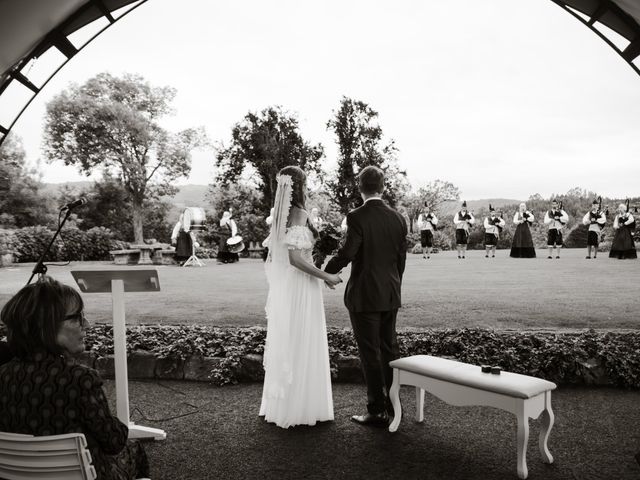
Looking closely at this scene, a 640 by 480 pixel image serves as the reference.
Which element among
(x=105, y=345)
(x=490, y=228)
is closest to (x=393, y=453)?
(x=105, y=345)

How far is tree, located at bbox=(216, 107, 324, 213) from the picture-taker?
1739 centimetres

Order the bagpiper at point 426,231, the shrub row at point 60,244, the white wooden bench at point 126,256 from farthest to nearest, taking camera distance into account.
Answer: the shrub row at point 60,244
the white wooden bench at point 126,256
the bagpiper at point 426,231

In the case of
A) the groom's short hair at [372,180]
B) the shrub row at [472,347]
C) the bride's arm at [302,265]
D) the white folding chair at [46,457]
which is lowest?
the shrub row at [472,347]

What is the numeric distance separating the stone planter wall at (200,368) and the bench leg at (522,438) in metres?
2.10

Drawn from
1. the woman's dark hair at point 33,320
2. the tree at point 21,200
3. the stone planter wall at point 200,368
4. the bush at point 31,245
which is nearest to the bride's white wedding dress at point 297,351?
the stone planter wall at point 200,368

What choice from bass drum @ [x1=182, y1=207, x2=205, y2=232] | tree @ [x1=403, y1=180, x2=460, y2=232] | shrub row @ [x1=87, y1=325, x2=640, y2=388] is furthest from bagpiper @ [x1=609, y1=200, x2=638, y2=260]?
bass drum @ [x1=182, y1=207, x2=205, y2=232]

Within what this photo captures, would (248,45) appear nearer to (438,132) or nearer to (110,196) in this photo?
(438,132)

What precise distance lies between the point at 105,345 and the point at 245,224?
15374 mm

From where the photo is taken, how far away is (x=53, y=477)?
1.86m

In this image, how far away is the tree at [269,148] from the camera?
17.4 m

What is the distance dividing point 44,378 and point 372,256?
2366 mm

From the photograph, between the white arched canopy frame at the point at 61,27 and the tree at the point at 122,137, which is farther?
the tree at the point at 122,137

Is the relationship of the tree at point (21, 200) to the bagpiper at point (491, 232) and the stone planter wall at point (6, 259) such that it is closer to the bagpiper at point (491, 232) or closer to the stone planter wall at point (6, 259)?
the stone planter wall at point (6, 259)

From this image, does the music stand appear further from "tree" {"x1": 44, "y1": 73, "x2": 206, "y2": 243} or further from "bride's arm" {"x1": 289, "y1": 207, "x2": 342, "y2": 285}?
"tree" {"x1": 44, "y1": 73, "x2": 206, "y2": 243}
